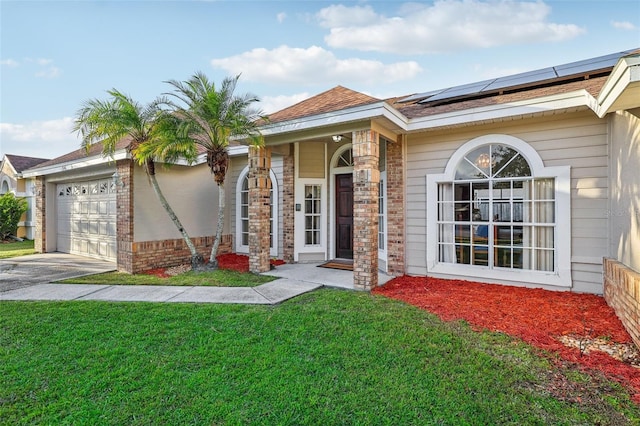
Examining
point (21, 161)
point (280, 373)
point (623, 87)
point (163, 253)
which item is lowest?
point (280, 373)

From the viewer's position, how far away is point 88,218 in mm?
10359

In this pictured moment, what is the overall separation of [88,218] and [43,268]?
A: 2.33 m

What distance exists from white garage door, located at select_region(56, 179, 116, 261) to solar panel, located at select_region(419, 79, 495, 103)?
9.57m

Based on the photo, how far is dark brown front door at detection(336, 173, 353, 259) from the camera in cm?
863

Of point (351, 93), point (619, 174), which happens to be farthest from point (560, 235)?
point (351, 93)

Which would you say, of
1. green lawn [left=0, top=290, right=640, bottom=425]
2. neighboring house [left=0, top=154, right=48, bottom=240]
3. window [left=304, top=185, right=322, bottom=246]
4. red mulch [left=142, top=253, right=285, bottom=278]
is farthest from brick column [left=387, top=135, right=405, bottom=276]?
neighboring house [left=0, top=154, right=48, bottom=240]

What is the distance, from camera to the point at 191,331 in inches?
160

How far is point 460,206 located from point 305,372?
4.99 m

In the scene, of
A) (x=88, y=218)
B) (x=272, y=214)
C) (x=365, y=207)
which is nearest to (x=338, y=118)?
(x=365, y=207)

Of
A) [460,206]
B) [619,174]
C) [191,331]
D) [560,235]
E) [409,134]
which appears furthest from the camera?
[409,134]

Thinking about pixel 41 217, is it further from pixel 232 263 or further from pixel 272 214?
pixel 272 214

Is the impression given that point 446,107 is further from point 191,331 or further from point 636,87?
point 191,331

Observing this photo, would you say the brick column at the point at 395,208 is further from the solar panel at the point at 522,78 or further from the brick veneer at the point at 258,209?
the brick veneer at the point at 258,209

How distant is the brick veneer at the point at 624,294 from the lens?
3580mm
